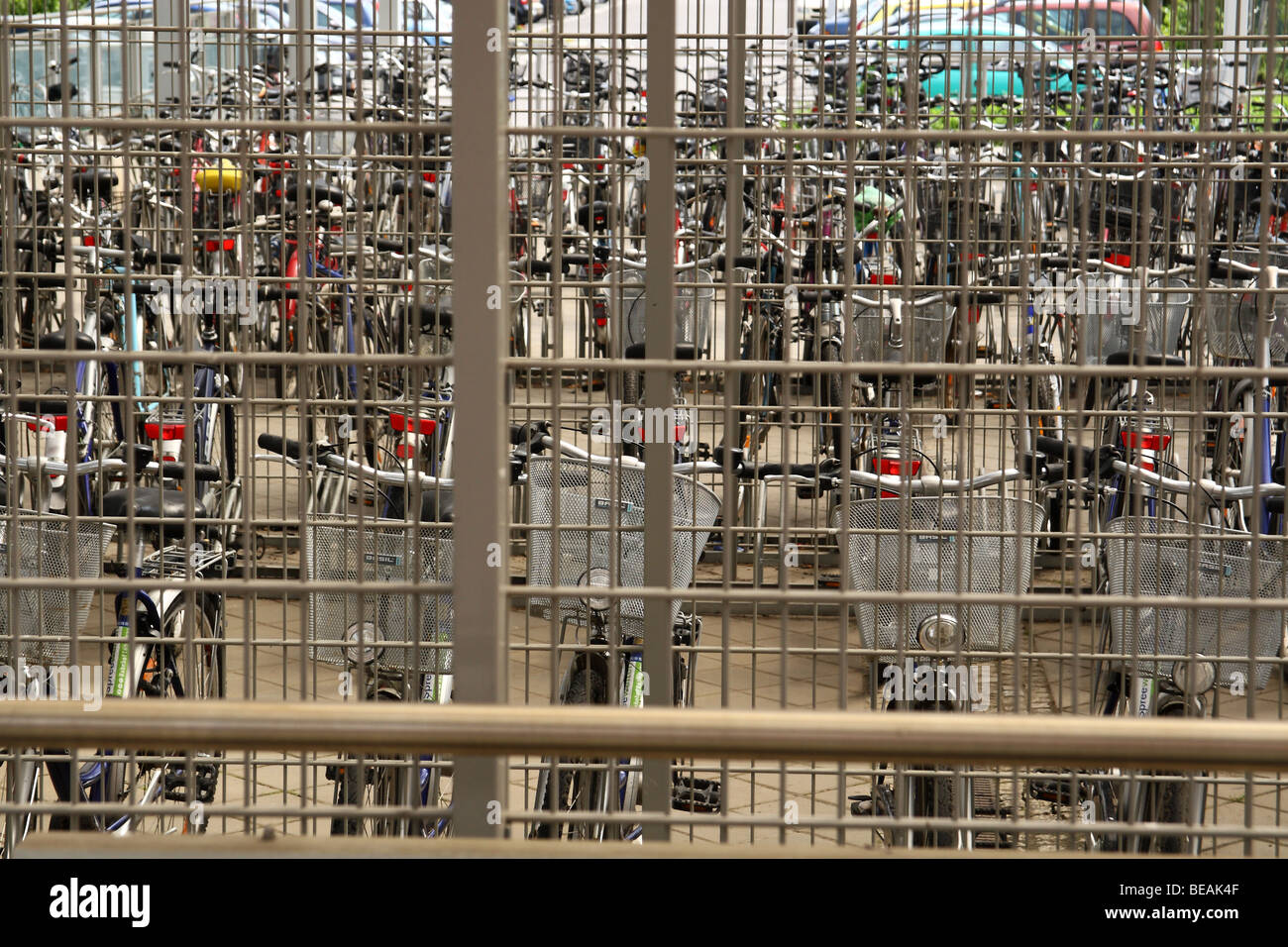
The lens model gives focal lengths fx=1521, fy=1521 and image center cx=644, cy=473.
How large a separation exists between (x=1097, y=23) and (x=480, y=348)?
6.96 metres

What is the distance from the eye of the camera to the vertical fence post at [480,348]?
2.21 m

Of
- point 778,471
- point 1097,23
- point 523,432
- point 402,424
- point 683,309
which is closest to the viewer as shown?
point 778,471

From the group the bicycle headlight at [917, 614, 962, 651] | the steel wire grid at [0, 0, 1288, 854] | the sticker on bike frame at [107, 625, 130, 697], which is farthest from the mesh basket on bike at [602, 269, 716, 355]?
the sticker on bike frame at [107, 625, 130, 697]

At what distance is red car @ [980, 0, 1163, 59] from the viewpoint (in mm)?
4271

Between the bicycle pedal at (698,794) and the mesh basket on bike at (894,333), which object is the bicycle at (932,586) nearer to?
the bicycle pedal at (698,794)

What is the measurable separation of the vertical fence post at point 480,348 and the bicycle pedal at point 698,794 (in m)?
1.69

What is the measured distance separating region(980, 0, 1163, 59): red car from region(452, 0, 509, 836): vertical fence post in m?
1.99

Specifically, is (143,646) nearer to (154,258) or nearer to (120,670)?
(120,670)

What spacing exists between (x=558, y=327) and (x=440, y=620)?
2.42 ft

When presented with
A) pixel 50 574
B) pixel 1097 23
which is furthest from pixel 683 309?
pixel 1097 23

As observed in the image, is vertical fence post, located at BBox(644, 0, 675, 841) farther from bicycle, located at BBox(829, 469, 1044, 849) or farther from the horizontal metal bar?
the horizontal metal bar

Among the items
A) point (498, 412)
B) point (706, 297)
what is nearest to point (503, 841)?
point (498, 412)

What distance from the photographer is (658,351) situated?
2867 millimetres

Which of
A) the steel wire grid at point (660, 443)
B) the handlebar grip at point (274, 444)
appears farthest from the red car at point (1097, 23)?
the handlebar grip at point (274, 444)
